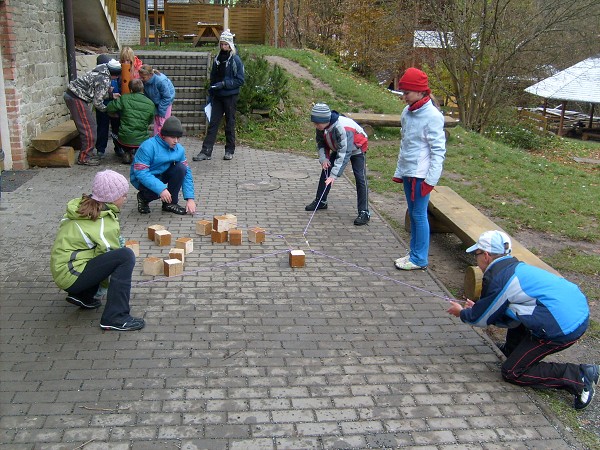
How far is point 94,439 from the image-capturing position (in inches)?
138

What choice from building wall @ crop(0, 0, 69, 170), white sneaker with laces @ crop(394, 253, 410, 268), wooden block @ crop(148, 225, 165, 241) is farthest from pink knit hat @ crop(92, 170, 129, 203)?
building wall @ crop(0, 0, 69, 170)

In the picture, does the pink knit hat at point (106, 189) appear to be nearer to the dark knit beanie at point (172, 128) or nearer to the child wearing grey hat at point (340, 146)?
the dark knit beanie at point (172, 128)

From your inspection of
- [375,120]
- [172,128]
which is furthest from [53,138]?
[375,120]

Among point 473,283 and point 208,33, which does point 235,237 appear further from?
point 208,33

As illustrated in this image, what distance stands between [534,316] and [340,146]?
3.83m

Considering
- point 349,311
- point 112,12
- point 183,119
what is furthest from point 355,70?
point 349,311

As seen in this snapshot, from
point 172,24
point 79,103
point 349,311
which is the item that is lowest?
point 349,311

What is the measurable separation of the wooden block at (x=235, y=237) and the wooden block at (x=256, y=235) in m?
0.15

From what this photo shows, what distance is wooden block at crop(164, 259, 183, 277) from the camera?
577 cm

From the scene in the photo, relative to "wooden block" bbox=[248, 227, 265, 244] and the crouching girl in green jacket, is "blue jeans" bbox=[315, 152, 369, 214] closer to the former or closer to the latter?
"wooden block" bbox=[248, 227, 265, 244]

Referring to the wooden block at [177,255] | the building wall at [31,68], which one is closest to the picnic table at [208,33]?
the building wall at [31,68]

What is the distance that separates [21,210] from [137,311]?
348 cm

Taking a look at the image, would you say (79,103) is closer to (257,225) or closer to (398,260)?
(257,225)

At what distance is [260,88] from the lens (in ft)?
43.9
